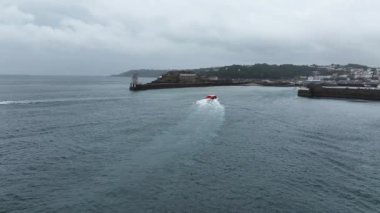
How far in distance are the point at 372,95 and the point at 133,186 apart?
8259 cm

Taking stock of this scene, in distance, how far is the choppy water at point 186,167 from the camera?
18.8 meters

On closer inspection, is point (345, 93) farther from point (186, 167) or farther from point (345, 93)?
point (186, 167)

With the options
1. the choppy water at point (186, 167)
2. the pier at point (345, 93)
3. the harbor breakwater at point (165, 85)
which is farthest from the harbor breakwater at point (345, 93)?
the choppy water at point (186, 167)

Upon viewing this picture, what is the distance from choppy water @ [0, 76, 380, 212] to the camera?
18781 mm

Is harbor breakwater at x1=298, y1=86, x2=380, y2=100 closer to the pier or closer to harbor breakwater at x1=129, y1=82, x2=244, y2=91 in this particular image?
the pier

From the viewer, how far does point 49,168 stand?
79.3 ft

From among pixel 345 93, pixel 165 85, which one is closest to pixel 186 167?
pixel 345 93

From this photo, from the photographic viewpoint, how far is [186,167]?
24094mm

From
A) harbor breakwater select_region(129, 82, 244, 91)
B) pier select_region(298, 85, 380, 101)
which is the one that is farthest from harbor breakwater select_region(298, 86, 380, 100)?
harbor breakwater select_region(129, 82, 244, 91)

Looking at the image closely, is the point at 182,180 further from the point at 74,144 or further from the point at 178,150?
the point at 74,144

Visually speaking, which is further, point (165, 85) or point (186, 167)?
point (165, 85)

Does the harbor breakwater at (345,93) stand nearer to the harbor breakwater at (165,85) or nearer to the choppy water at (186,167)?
the harbor breakwater at (165,85)

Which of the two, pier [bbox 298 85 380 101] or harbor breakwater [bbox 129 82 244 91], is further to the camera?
harbor breakwater [bbox 129 82 244 91]

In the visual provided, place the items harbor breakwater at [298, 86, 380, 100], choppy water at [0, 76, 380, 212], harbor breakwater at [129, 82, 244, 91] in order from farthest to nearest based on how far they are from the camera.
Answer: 1. harbor breakwater at [129, 82, 244, 91]
2. harbor breakwater at [298, 86, 380, 100]
3. choppy water at [0, 76, 380, 212]
